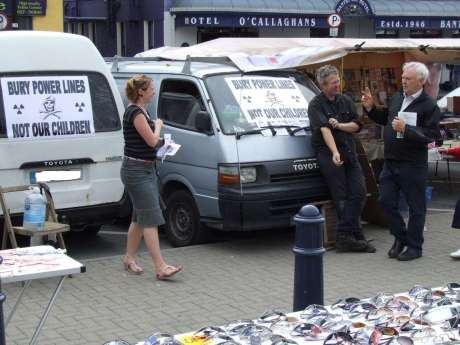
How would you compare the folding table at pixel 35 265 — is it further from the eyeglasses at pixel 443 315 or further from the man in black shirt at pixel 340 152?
the man in black shirt at pixel 340 152

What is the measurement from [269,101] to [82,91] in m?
1.99

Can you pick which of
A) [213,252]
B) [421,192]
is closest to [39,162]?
[213,252]

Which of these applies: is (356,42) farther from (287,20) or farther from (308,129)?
(287,20)

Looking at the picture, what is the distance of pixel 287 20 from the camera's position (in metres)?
26.8

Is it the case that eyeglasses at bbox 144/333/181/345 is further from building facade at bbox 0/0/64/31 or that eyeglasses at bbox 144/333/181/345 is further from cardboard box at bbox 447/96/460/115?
building facade at bbox 0/0/64/31

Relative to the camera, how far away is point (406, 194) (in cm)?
742

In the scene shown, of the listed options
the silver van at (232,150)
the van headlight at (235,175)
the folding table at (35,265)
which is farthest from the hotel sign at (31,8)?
the folding table at (35,265)

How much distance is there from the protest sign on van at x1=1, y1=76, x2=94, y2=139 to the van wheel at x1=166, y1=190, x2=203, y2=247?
4.21ft

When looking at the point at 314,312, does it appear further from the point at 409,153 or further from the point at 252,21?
the point at 252,21

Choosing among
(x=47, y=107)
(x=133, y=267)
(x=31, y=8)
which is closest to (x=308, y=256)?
(x=133, y=267)

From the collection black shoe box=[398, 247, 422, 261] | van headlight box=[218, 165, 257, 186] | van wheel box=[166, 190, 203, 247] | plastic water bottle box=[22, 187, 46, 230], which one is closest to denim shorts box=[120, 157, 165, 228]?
plastic water bottle box=[22, 187, 46, 230]

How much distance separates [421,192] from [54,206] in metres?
3.47

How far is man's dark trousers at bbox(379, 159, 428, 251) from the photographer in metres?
7.30

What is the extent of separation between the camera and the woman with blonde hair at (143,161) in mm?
6672
